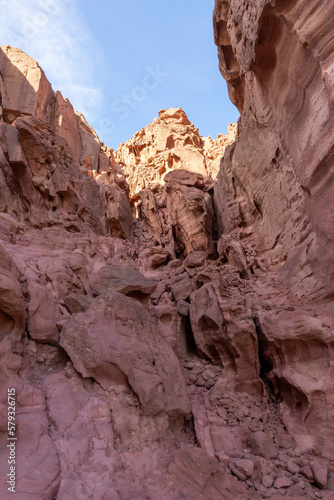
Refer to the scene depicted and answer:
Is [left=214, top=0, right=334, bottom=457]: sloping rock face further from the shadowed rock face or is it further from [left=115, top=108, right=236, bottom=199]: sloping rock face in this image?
[left=115, top=108, right=236, bottom=199]: sloping rock face

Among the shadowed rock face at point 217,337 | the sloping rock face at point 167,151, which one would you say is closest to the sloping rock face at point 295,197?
the shadowed rock face at point 217,337

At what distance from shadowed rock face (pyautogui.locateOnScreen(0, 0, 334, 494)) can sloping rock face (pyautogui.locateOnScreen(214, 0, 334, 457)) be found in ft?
0.13

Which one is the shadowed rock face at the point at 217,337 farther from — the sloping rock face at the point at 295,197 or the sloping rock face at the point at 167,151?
the sloping rock face at the point at 167,151

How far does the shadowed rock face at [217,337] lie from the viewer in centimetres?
477

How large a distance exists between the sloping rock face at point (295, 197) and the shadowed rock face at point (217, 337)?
40mm

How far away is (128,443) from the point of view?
5.09 meters

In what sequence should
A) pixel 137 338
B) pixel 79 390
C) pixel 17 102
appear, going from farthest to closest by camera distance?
pixel 17 102 < pixel 137 338 < pixel 79 390

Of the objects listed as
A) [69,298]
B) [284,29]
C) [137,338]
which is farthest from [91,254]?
[284,29]

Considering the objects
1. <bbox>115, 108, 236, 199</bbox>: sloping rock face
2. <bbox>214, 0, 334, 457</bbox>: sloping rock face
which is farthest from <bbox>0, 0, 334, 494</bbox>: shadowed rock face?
<bbox>115, 108, 236, 199</bbox>: sloping rock face

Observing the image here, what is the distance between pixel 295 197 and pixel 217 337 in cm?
522

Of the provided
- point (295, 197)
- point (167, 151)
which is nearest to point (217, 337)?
point (295, 197)

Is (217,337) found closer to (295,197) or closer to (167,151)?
(295,197)

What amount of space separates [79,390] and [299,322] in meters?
5.53

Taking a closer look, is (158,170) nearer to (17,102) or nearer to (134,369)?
(17,102)
